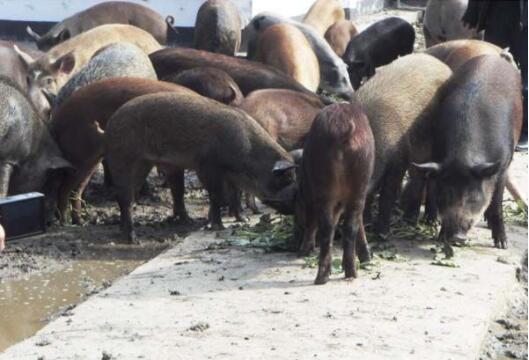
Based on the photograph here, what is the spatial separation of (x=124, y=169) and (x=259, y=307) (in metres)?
2.41

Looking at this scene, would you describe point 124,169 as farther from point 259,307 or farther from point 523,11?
point 523,11

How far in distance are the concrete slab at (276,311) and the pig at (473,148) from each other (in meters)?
0.29

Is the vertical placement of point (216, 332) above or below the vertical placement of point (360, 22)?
above

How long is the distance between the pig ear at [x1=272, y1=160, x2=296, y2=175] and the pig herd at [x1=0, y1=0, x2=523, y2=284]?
0.02 meters

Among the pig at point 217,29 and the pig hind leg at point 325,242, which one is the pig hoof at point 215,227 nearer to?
the pig hind leg at point 325,242

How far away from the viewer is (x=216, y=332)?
5.92 m

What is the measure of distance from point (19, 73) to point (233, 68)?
6.98ft

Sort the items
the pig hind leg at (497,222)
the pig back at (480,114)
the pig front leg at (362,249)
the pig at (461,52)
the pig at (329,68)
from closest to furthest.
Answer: the pig front leg at (362,249)
the pig back at (480,114)
the pig hind leg at (497,222)
the pig at (461,52)
the pig at (329,68)

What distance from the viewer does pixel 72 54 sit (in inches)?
449

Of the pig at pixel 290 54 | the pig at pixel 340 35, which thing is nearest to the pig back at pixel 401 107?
the pig at pixel 290 54

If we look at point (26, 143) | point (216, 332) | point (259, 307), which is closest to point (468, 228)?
point (259, 307)

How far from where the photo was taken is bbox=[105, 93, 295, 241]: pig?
26.1 feet

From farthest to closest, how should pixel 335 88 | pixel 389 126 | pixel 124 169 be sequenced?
1. pixel 335 88
2. pixel 124 169
3. pixel 389 126

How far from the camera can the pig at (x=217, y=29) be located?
1406cm
